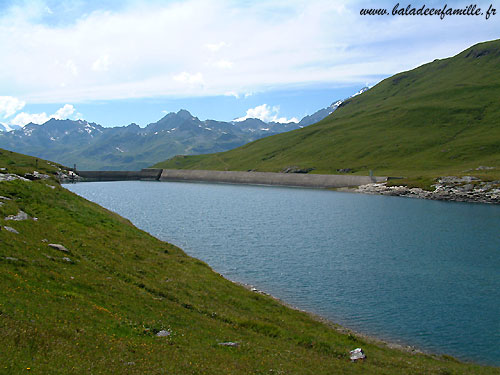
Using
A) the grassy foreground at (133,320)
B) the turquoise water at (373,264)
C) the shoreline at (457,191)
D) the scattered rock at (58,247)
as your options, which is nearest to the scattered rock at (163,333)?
the grassy foreground at (133,320)

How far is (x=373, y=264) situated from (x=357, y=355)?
1283 inches

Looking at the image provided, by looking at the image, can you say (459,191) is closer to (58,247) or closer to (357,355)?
(357,355)

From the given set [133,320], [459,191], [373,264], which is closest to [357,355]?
[133,320]

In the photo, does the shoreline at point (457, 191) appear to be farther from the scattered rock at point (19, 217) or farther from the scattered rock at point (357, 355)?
the scattered rock at point (19, 217)

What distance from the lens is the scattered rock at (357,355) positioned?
2380cm

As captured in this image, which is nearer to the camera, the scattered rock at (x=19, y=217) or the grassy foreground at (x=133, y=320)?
the grassy foreground at (x=133, y=320)

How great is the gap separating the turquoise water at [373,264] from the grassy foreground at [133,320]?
6043mm

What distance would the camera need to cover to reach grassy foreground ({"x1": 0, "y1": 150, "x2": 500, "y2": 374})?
15.9 meters

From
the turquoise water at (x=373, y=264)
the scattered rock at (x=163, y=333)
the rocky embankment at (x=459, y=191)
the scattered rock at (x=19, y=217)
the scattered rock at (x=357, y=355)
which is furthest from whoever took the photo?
the rocky embankment at (x=459, y=191)

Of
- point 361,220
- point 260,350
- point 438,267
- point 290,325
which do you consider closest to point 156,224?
point 361,220

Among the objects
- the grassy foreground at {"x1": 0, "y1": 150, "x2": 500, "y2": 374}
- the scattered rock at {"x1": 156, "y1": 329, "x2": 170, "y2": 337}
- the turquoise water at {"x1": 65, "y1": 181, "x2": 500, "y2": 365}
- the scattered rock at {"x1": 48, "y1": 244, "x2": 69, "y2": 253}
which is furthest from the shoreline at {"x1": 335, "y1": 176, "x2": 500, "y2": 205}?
the scattered rock at {"x1": 156, "y1": 329, "x2": 170, "y2": 337}

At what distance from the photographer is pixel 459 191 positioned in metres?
144

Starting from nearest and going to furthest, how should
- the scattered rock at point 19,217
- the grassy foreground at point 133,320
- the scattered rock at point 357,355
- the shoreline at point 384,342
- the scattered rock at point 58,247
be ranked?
the grassy foreground at point 133,320
the scattered rock at point 357,355
the shoreline at point 384,342
the scattered rock at point 58,247
the scattered rock at point 19,217

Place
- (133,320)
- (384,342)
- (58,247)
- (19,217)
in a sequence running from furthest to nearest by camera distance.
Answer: (19,217) < (384,342) < (58,247) < (133,320)
